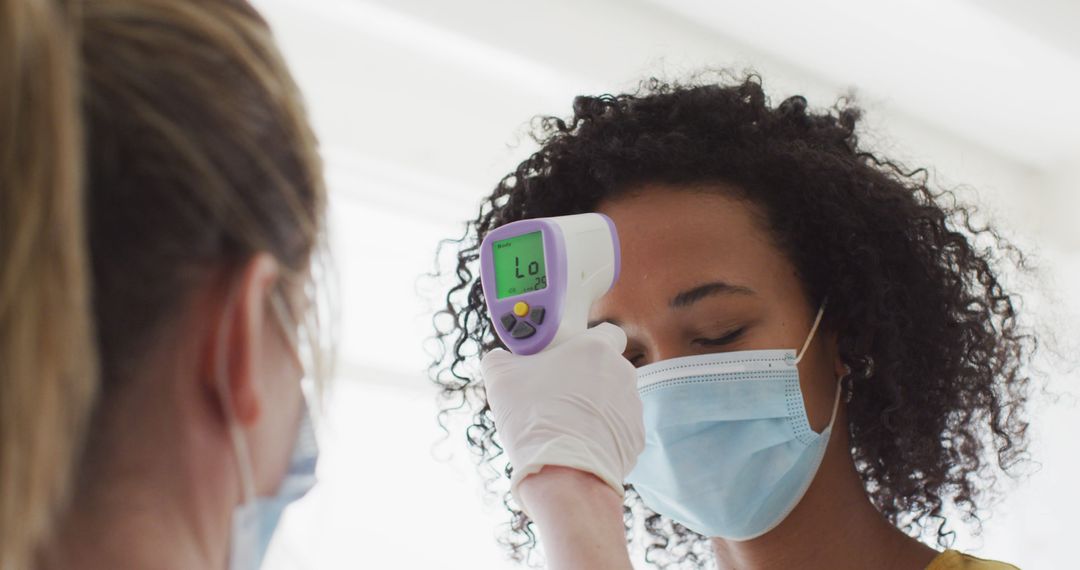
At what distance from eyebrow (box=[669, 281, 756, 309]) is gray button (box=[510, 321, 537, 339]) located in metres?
0.34

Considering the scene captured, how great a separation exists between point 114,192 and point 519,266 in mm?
732

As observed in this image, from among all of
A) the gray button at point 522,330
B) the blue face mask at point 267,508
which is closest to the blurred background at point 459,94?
the gray button at point 522,330

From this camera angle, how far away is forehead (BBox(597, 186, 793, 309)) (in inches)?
65.5

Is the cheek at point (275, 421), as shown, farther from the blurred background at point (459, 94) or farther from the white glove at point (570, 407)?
the blurred background at point (459, 94)

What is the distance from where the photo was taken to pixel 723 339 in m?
1.68

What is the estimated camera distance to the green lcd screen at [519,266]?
1395 mm

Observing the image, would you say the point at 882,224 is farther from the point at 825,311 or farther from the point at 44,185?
the point at 44,185

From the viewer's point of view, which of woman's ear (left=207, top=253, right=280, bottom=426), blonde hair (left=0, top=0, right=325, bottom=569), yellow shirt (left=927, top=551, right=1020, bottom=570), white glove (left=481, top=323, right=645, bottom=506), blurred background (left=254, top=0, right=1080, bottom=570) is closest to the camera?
blonde hair (left=0, top=0, right=325, bottom=569)

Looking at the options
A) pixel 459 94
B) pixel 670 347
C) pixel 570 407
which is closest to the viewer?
pixel 570 407

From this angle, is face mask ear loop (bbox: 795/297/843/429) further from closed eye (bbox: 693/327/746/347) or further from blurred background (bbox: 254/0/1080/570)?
blurred background (bbox: 254/0/1080/570)

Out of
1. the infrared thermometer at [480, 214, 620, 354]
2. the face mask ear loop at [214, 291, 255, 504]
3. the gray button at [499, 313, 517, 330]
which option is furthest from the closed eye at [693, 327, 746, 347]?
the face mask ear loop at [214, 291, 255, 504]

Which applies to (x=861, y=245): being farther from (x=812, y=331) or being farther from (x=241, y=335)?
(x=241, y=335)

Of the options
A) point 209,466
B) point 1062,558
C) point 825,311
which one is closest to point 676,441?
point 825,311

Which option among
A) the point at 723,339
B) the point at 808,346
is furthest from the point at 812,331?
the point at 723,339
